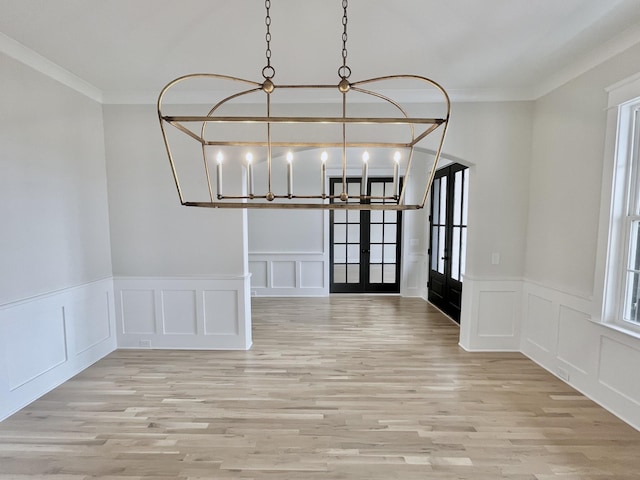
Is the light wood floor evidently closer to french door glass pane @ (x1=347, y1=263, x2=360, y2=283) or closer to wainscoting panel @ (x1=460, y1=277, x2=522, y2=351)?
wainscoting panel @ (x1=460, y1=277, x2=522, y2=351)

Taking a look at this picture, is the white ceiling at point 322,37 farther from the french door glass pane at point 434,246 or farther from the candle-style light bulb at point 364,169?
the french door glass pane at point 434,246

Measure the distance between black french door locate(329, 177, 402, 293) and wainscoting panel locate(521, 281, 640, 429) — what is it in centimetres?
283

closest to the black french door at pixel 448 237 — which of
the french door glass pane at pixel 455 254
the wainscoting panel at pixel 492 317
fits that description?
the french door glass pane at pixel 455 254

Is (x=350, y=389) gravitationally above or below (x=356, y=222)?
below

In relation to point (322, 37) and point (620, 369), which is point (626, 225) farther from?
point (322, 37)

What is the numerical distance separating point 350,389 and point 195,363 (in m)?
1.63

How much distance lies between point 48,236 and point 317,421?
9.06 feet

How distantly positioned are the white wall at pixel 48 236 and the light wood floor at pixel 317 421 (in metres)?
0.28

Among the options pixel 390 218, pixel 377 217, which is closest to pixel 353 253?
pixel 377 217

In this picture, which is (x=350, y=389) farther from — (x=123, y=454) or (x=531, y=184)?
(x=531, y=184)

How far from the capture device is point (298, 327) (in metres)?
4.23

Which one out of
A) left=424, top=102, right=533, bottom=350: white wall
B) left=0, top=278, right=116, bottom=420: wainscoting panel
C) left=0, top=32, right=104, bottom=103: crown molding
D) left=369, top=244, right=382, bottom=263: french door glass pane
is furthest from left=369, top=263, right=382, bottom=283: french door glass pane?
left=0, top=32, right=104, bottom=103: crown molding

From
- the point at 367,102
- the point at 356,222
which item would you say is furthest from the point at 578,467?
the point at 356,222

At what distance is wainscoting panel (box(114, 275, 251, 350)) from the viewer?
3455 millimetres
